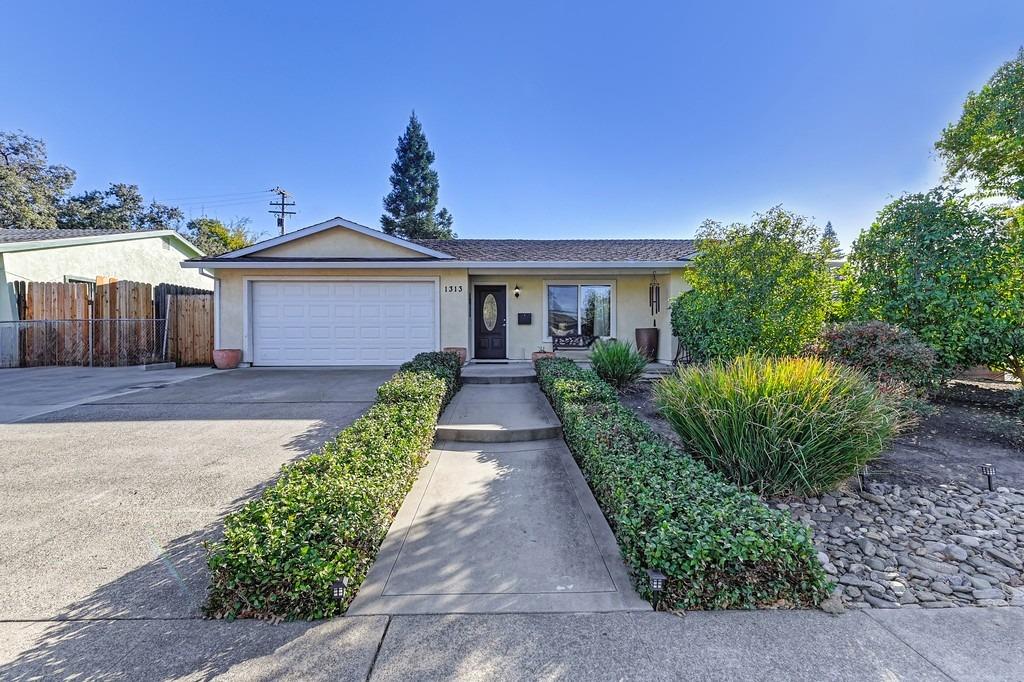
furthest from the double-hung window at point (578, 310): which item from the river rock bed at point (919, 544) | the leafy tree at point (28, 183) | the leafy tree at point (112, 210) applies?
the leafy tree at point (112, 210)

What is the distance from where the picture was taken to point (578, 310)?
1141 cm

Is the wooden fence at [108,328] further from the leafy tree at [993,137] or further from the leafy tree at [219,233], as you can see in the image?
the leafy tree at [219,233]

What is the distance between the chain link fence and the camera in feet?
38.7

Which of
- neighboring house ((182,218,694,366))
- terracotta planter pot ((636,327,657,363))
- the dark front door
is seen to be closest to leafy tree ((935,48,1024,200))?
neighboring house ((182,218,694,366))

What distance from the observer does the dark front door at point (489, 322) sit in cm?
1152

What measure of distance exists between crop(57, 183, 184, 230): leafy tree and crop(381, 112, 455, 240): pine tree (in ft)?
57.7

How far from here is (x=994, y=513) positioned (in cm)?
324

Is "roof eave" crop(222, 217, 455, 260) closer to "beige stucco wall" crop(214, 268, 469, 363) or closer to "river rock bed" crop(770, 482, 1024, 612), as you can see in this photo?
"beige stucco wall" crop(214, 268, 469, 363)

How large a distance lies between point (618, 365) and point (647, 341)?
383 cm

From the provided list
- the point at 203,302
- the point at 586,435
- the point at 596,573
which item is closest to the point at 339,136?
the point at 203,302

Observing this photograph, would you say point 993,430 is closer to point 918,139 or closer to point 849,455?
point 849,455

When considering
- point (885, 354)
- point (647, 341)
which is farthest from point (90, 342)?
point (885, 354)

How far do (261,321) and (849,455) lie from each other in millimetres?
11960

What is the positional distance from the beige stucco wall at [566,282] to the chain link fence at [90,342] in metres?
9.30
